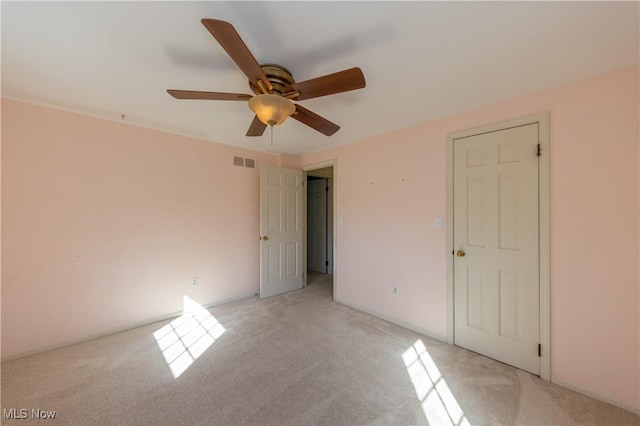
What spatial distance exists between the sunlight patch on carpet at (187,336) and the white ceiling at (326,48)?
2339 mm

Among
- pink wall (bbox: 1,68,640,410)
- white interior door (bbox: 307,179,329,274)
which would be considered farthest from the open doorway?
pink wall (bbox: 1,68,640,410)

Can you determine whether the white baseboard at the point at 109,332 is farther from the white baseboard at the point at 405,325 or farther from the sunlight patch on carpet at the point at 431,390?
the sunlight patch on carpet at the point at 431,390

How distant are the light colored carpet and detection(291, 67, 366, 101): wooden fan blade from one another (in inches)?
81.5

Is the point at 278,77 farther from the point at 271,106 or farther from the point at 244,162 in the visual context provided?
the point at 244,162

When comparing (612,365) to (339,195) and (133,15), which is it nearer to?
(339,195)

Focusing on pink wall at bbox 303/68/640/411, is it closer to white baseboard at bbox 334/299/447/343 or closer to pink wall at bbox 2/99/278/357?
white baseboard at bbox 334/299/447/343

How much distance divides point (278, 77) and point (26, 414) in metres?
2.76

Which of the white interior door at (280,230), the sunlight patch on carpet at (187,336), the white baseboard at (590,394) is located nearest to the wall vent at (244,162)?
the white interior door at (280,230)

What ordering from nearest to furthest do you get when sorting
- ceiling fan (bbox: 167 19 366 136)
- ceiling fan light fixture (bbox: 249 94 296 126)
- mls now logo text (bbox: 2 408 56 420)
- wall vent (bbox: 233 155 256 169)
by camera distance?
ceiling fan (bbox: 167 19 366 136) < ceiling fan light fixture (bbox: 249 94 296 126) < mls now logo text (bbox: 2 408 56 420) < wall vent (bbox: 233 155 256 169)

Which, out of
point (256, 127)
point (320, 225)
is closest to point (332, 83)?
point (256, 127)

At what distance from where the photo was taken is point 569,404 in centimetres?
165

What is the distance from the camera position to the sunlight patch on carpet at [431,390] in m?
1.55

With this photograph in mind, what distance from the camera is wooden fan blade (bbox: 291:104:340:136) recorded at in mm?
1738

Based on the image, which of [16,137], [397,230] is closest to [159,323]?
[16,137]
